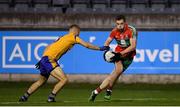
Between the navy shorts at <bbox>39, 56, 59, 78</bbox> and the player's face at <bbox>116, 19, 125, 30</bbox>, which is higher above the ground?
the player's face at <bbox>116, 19, 125, 30</bbox>

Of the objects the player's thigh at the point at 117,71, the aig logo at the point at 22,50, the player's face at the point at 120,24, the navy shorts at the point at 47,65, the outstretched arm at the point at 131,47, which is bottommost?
the aig logo at the point at 22,50

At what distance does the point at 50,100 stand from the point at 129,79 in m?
7.64

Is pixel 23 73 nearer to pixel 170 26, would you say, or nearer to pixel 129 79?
pixel 129 79


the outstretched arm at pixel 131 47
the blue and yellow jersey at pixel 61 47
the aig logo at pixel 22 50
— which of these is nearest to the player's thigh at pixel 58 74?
the blue and yellow jersey at pixel 61 47

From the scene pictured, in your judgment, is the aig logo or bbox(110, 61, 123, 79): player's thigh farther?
the aig logo

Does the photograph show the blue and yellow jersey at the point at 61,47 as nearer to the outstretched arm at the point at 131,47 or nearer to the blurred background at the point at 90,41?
the outstretched arm at the point at 131,47

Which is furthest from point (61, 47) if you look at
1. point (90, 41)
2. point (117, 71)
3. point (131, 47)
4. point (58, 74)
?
point (90, 41)

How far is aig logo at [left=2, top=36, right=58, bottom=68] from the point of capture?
1998 centimetres

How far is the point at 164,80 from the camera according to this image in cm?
2000

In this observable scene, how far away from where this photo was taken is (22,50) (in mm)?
20016

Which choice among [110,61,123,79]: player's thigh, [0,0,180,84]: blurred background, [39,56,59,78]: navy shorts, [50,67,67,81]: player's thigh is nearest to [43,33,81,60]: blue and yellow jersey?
[39,56,59,78]: navy shorts

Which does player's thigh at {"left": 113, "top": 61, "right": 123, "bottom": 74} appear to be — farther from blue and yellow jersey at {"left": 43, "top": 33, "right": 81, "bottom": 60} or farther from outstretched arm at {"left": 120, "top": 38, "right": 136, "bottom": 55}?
blue and yellow jersey at {"left": 43, "top": 33, "right": 81, "bottom": 60}

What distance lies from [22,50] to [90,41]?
228 cm

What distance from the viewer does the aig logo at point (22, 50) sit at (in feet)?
65.6
